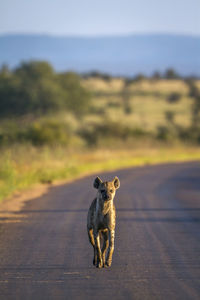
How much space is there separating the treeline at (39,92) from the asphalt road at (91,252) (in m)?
A: 38.7

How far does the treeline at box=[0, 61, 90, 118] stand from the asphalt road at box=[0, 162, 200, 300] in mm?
38702

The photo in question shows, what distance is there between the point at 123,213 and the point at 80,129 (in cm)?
3590

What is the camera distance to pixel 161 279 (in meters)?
7.66

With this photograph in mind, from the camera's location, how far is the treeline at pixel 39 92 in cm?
5616

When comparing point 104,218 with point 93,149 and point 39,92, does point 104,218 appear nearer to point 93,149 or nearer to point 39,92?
point 93,149

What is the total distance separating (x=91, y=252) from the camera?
31.4ft

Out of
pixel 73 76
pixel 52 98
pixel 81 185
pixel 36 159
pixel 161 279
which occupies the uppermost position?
pixel 73 76

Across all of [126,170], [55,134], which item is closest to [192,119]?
[55,134]

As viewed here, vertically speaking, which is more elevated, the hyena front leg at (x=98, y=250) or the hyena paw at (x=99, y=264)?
the hyena front leg at (x=98, y=250)

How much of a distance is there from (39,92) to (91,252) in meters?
48.6

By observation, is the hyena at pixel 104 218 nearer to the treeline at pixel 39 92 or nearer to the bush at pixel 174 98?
the treeline at pixel 39 92

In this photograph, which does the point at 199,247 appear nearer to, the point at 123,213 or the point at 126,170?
the point at 123,213

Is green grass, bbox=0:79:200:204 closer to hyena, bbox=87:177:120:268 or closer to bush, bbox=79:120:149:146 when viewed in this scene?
bush, bbox=79:120:149:146

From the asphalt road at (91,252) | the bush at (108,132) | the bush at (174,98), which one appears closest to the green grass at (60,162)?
the asphalt road at (91,252)
